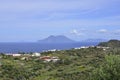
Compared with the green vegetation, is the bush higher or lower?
higher

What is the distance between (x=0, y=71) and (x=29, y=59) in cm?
2645

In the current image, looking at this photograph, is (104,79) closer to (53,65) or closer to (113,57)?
(113,57)

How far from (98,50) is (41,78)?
69679 mm

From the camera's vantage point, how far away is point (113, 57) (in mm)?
46062

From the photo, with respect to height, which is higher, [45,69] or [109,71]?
[109,71]

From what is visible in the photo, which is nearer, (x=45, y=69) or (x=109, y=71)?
(x=109, y=71)

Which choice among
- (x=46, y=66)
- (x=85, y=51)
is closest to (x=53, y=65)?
(x=46, y=66)

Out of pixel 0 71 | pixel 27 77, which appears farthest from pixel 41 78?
pixel 0 71

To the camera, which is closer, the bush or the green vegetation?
the bush

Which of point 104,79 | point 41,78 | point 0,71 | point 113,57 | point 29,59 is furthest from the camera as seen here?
point 29,59

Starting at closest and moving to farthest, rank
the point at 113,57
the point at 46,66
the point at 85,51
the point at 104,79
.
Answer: the point at 104,79 < the point at 113,57 < the point at 46,66 < the point at 85,51

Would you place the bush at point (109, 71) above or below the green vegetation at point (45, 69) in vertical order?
above

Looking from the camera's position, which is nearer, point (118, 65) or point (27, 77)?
point (118, 65)

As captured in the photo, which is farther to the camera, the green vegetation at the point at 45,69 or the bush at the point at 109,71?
the green vegetation at the point at 45,69
